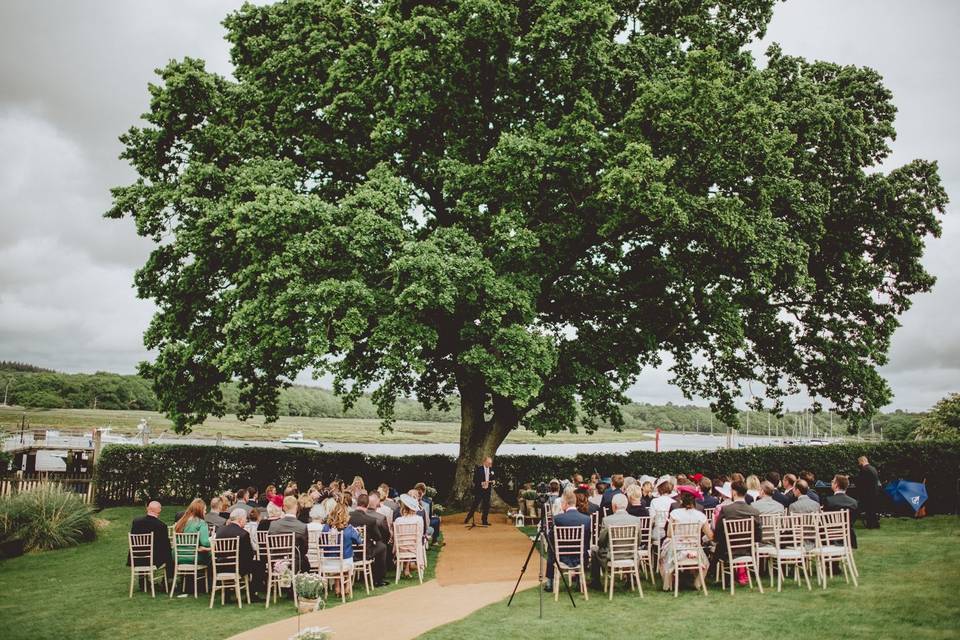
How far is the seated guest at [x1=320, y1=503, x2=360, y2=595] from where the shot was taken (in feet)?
37.4

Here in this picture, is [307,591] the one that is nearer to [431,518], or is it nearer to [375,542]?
[375,542]

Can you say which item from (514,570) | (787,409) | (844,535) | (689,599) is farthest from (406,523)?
(787,409)

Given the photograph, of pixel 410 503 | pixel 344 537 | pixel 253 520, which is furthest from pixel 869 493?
pixel 253 520

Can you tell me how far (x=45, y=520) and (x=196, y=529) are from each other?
6.58 metres

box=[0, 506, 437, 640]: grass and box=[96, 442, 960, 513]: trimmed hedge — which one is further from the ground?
box=[96, 442, 960, 513]: trimmed hedge

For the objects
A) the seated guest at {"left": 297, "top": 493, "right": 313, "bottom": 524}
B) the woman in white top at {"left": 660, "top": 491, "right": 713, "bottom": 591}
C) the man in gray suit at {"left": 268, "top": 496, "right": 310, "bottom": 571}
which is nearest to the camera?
the woman in white top at {"left": 660, "top": 491, "right": 713, "bottom": 591}

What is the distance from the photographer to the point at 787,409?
22.4 meters

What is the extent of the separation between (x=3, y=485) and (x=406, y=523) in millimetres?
13428

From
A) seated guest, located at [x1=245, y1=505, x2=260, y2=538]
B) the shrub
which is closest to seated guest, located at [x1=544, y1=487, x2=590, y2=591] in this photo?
seated guest, located at [x1=245, y1=505, x2=260, y2=538]

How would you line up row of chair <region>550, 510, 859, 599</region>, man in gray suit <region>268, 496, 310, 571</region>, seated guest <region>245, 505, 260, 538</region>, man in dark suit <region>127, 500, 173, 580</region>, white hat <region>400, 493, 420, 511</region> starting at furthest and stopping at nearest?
white hat <region>400, 493, 420, 511</region> → seated guest <region>245, 505, 260, 538</region> → man in dark suit <region>127, 500, 173, 580</region> → man in gray suit <region>268, 496, 310, 571</region> → row of chair <region>550, 510, 859, 599</region>

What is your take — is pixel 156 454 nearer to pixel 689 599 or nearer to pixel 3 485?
A: pixel 3 485

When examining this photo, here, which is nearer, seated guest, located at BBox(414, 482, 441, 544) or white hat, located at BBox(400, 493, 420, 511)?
white hat, located at BBox(400, 493, 420, 511)

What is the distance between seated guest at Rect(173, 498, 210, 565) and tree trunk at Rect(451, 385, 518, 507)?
376 inches

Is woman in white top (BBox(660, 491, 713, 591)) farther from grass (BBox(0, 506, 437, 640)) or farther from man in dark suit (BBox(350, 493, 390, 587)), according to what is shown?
man in dark suit (BBox(350, 493, 390, 587))
